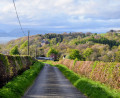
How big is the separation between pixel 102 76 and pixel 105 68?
667 mm

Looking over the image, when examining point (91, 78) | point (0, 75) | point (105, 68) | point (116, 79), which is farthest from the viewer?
point (91, 78)

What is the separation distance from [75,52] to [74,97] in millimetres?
91911

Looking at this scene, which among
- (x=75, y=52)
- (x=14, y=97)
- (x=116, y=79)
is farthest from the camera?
(x=75, y=52)

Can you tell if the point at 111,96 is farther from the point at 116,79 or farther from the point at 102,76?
the point at 102,76

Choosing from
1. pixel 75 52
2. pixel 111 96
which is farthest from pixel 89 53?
pixel 111 96

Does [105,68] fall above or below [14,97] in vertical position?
above

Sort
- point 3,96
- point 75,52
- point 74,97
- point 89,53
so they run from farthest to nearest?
point 89,53 < point 75,52 < point 74,97 < point 3,96

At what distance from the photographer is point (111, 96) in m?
9.38

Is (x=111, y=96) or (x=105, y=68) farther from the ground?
(x=105, y=68)

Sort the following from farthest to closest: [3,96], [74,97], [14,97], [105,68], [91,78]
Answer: [91,78]
[105,68]
[74,97]
[14,97]
[3,96]

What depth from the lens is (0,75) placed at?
40.9 feet

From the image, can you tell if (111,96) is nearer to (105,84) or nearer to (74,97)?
(74,97)

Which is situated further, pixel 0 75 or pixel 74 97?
pixel 0 75

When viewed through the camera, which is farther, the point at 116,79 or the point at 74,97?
the point at 116,79
